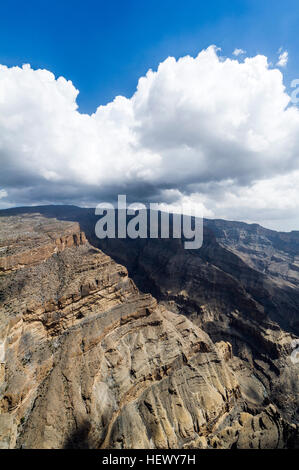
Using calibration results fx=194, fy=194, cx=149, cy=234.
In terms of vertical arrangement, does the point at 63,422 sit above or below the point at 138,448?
above

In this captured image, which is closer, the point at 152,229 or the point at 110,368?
the point at 110,368

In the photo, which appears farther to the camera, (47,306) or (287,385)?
(287,385)

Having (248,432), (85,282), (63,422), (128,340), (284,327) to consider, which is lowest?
(284,327)

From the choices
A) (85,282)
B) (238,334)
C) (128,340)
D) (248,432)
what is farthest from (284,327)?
(85,282)

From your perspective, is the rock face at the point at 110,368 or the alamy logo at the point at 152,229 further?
the alamy logo at the point at 152,229

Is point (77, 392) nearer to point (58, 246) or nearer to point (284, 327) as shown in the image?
point (58, 246)

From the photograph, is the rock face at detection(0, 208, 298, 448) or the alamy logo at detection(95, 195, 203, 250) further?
the alamy logo at detection(95, 195, 203, 250)

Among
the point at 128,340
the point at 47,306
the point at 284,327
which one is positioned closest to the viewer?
the point at 47,306
